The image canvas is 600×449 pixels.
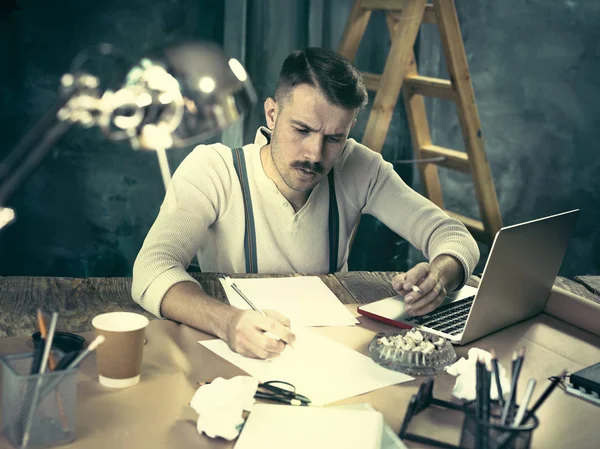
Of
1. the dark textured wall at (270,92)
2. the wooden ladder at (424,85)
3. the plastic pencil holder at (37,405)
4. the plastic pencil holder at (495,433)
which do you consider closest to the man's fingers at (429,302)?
the plastic pencil holder at (495,433)

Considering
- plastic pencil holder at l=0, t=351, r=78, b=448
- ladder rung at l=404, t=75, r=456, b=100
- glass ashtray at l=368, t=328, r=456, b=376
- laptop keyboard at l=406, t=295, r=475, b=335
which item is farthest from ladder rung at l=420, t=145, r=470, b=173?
plastic pencil holder at l=0, t=351, r=78, b=448

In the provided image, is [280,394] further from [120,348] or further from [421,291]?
[421,291]

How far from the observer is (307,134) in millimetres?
1709

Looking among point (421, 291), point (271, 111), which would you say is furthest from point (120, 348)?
point (271, 111)

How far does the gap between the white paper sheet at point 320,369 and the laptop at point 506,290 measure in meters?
0.19

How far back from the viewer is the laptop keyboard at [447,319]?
135 cm

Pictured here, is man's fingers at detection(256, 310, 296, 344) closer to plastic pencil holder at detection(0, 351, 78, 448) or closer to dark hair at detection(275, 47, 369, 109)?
plastic pencil holder at detection(0, 351, 78, 448)

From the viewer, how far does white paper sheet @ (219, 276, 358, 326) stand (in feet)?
4.40

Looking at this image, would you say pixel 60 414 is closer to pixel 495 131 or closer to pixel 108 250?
pixel 108 250

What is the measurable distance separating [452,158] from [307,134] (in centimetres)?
143

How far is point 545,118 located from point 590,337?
7.02ft

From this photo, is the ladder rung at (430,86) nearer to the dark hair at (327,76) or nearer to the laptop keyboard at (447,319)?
the dark hair at (327,76)

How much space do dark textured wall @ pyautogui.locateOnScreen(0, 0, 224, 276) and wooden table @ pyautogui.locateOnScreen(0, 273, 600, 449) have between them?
59.6 inches

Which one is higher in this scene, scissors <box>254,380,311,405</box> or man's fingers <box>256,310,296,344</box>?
man's fingers <box>256,310,296,344</box>
